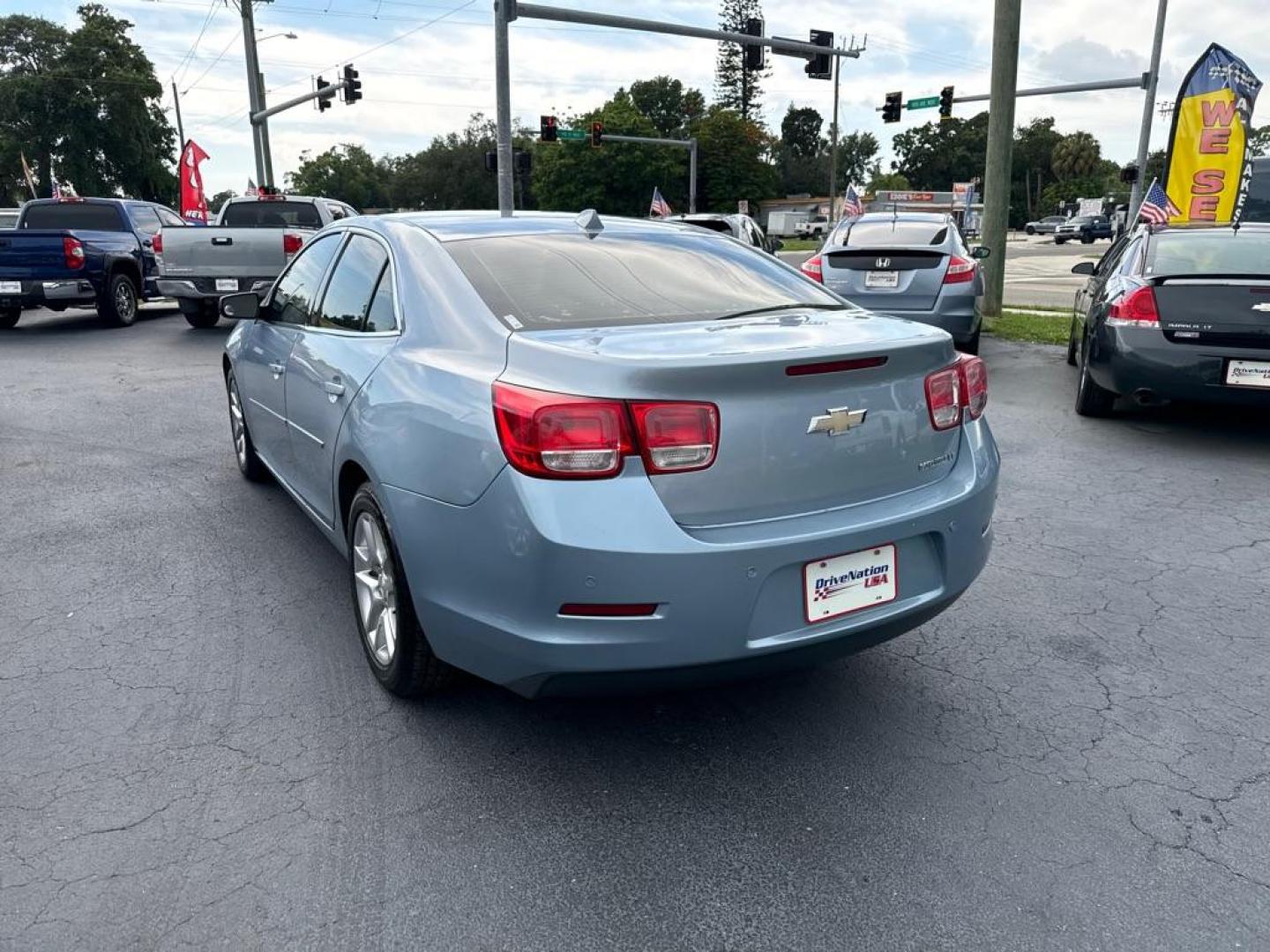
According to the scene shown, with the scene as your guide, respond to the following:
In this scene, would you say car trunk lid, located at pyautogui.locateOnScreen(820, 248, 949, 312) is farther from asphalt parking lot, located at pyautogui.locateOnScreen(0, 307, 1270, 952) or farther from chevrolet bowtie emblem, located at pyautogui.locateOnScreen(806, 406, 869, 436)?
chevrolet bowtie emblem, located at pyautogui.locateOnScreen(806, 406, 869, 436)

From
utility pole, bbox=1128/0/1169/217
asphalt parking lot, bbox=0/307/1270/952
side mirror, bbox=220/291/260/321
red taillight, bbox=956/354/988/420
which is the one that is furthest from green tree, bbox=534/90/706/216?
red taillight, bbox=956/354/988/420

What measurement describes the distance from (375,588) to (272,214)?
12867mm

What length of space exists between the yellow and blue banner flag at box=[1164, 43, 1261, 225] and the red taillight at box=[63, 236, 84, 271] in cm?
1446

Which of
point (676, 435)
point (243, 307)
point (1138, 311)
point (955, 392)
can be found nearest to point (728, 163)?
point (1138, 311)

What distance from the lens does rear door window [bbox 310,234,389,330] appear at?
11.8ft

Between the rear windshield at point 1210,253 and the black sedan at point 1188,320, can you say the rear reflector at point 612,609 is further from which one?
the rear windshield at point 1210,253

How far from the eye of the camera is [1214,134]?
497 inches

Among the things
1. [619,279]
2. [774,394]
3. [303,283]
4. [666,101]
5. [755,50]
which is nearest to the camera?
[774,394]

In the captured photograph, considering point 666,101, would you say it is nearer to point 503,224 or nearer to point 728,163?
point 728,163

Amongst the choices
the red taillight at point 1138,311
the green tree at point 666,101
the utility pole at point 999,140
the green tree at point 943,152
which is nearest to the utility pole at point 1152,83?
the utility pole at point 999,140

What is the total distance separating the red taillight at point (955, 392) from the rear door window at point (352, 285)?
6.41ft

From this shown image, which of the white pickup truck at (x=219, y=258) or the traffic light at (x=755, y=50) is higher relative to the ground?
the traffic light at (x=755, y=50)

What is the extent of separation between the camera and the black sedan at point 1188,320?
19.9ft

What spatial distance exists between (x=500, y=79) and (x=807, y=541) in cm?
1807
